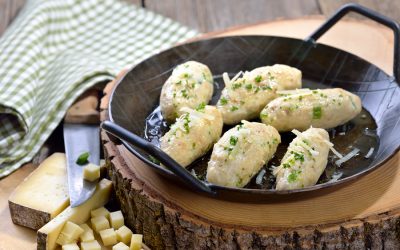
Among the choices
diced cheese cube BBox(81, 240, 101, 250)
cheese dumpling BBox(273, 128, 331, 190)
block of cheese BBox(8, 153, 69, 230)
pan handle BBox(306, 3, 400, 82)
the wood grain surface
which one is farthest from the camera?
the wood grain surface

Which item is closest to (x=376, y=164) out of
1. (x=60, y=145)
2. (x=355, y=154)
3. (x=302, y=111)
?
(x=355, y=154)

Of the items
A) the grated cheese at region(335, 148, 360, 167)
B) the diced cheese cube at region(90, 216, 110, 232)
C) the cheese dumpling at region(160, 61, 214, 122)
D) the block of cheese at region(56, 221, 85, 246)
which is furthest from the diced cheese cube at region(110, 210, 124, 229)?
the grated cheese at region(335, 148, 360, 167)

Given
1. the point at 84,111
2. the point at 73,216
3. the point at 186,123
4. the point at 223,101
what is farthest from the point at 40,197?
the point at 223,101

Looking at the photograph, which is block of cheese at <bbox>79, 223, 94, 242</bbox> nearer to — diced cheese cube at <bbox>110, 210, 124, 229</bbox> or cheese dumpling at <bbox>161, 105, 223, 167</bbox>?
diced cheese cube at <bbox>110, 210, 124, 229</bbox>

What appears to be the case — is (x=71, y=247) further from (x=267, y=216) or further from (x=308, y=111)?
(x=308, y=111)

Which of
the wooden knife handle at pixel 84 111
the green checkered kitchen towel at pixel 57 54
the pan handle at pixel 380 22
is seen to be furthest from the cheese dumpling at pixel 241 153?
the green checkered kitchen towel at pixel 57 54
